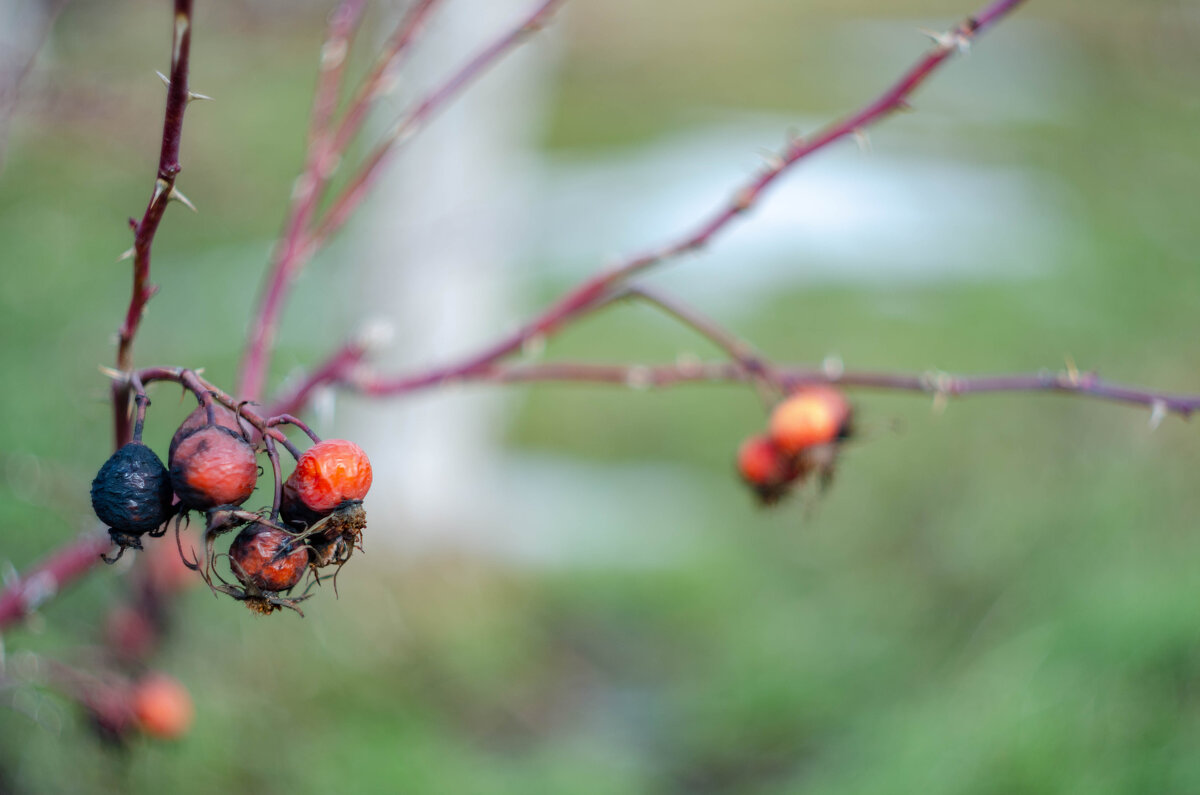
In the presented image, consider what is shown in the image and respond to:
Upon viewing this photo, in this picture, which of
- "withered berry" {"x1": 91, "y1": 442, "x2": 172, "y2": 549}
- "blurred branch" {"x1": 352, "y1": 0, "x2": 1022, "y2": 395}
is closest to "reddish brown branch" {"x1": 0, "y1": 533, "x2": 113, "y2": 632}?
"blurred branch" {"x1": 352, "y1": 0, "x2": 1022, "y2": 395}

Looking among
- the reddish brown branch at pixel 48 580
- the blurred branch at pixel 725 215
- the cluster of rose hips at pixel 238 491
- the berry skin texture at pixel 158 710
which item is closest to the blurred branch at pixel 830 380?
the blurred branch at pixel 725 215

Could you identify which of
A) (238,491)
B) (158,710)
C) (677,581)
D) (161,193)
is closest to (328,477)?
(238,491)

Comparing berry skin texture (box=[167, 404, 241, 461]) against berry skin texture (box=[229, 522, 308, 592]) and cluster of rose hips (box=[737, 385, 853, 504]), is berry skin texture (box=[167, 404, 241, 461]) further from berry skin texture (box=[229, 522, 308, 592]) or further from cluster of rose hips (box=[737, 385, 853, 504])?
cluster of rose hips (box=[737, 385, 853, 504])

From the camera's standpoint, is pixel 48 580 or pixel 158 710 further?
pixel 158 710

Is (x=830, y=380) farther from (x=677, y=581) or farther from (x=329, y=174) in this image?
(x=677, y=581)

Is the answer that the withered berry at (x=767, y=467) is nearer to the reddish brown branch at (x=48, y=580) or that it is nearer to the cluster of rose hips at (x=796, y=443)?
the cluster of rose hips at (x=796, y=443)

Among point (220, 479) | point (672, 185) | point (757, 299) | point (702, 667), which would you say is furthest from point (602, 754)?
point (672, 185)
